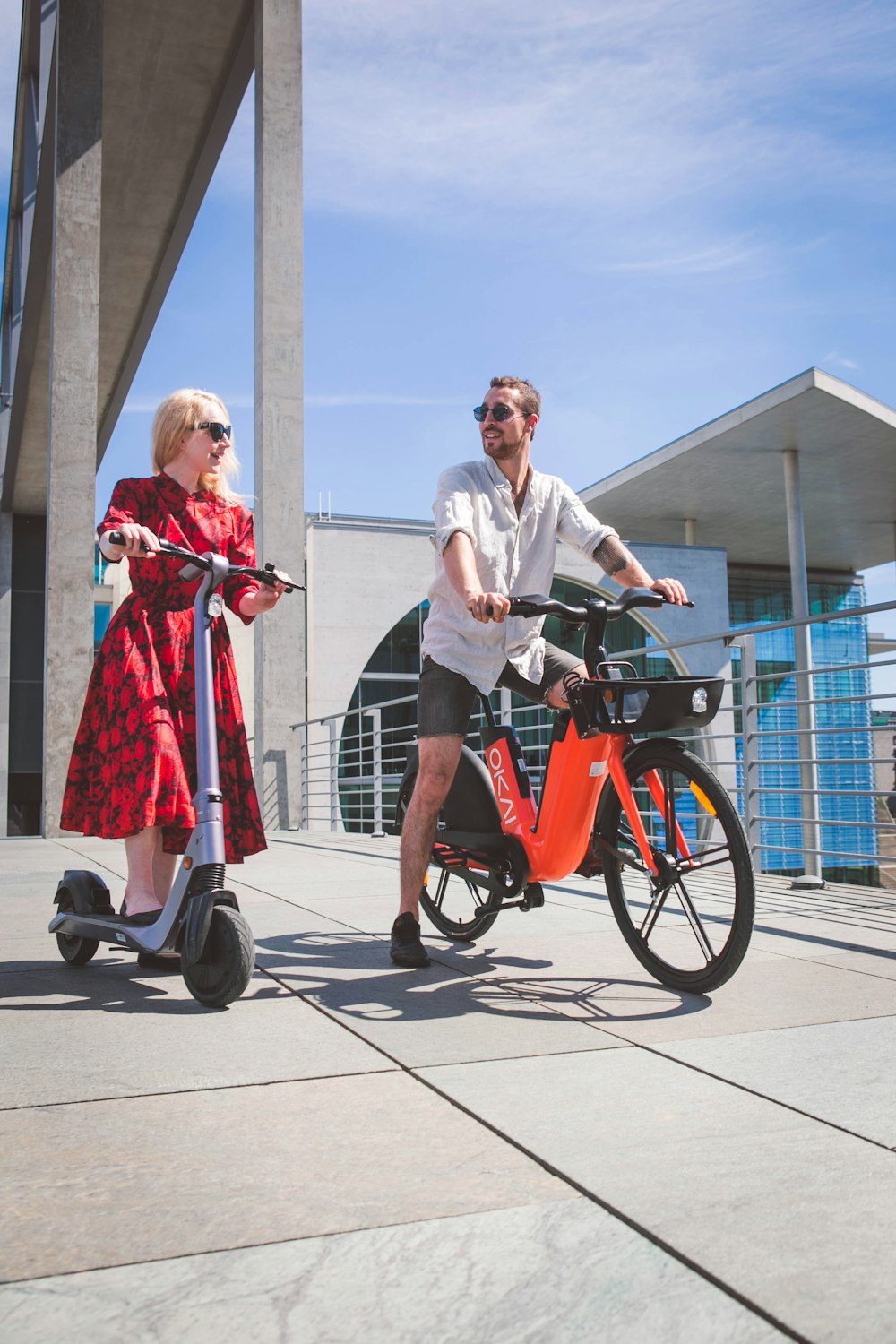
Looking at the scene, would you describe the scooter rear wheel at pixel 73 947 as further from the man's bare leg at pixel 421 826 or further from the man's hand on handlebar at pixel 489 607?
the man's hand on handlebar at pixel 489 607

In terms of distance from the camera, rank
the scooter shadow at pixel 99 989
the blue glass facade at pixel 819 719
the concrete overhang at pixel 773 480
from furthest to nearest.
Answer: the blue glass facade at pixel 819 719
the concrete overhang at pixel 773 480
the scooter shadow at pixel 99 989

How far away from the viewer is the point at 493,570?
3428mm

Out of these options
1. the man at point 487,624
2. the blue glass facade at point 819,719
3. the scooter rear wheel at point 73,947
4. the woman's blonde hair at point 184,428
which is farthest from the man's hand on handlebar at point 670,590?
the blue glass facade at point 819,719

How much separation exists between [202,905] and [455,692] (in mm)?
1028

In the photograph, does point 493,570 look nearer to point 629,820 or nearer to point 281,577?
point 281,577

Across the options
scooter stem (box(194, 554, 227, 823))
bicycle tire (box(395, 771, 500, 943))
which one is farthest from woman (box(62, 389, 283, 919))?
bicycle tire (box(395, 771, 500, 943))

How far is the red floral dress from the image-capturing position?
3109 mm

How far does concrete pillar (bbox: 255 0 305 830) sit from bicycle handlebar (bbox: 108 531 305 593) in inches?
309

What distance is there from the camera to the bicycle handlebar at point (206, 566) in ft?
9.53

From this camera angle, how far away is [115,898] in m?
4.76

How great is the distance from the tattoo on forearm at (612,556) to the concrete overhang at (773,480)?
20403mm

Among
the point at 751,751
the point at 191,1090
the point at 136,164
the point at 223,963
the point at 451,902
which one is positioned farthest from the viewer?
the point at 136,164

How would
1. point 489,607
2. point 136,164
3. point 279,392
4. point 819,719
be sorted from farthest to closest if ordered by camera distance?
point 819,719, point 136,164, point 279,392, point 489,607

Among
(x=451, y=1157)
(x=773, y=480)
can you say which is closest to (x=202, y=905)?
(x=451, y=1157)
